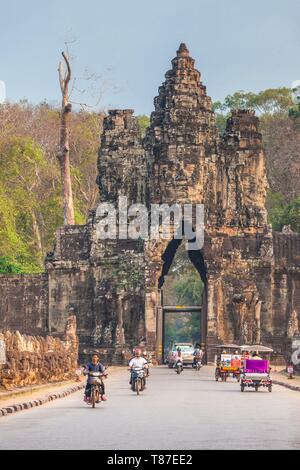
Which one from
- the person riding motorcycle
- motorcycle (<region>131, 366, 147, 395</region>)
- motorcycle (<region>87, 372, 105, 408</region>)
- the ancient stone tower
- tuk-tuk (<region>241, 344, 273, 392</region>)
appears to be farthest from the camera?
the ancient stone tower

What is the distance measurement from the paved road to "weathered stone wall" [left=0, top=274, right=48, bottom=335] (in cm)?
3070

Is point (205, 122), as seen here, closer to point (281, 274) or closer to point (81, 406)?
point (281, 274)

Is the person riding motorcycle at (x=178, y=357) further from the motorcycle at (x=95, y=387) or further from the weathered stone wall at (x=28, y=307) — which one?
the motorcycle at (x=95, y=387)

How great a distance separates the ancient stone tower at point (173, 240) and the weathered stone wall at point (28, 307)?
5 centimetres

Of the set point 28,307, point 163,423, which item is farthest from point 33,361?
point 28,307

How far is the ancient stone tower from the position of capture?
69500mm

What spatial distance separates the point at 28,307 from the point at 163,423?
45235 mm

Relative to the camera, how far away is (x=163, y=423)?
86.3 feet

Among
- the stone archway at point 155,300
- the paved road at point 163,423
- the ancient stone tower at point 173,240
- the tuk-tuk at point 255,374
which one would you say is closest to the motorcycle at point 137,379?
the paved road at point 163,423

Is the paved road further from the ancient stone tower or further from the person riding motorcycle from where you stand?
the ancient stone tower

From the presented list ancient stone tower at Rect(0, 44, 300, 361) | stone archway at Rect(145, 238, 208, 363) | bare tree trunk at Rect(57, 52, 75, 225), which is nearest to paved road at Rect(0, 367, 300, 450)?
stone archway at Rect(145, 238, 208, 363)

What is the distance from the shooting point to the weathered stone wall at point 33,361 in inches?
1539

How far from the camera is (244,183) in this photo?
2803 inches
